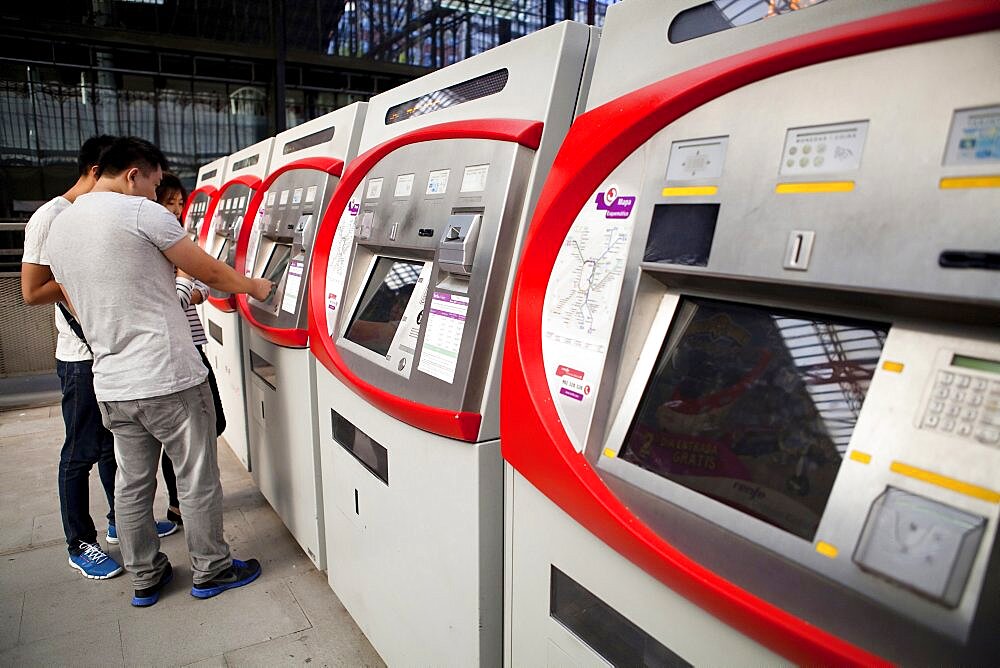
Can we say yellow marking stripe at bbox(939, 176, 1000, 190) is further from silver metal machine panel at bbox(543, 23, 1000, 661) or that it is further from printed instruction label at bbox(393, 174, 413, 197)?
printed instruction label at bbox(393, 174, 413, 197)

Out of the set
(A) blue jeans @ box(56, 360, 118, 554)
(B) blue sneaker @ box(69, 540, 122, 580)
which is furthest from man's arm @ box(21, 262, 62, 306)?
(B) blue sneaker @ box(69, 540, 122, 580)

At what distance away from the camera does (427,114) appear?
1657mm

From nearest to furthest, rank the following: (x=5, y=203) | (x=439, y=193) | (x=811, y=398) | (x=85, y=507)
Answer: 1. (x=811, y=398)
2. (x=439, y=193)
3. (x=85, y=507)
4. (x=5, y=203)

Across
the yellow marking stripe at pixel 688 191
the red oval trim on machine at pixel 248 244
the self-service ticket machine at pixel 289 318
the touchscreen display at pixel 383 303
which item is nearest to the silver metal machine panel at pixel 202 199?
the red oval trim on machine at pixel 248 244

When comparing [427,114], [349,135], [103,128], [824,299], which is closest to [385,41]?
[103,128]

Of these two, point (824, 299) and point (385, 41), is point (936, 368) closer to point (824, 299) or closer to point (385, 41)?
point (824, 299)

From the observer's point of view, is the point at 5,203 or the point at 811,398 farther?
the point at 5,203

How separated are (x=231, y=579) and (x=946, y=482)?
250cm

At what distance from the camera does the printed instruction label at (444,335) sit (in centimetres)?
135

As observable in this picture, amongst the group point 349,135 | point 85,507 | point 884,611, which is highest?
point 349,135

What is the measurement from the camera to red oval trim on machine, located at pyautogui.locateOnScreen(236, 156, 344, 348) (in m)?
2.20

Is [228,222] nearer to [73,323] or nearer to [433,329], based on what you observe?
[73,323]

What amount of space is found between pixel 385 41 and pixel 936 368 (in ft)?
20.0

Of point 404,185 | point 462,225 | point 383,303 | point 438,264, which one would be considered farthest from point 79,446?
point 462,225
